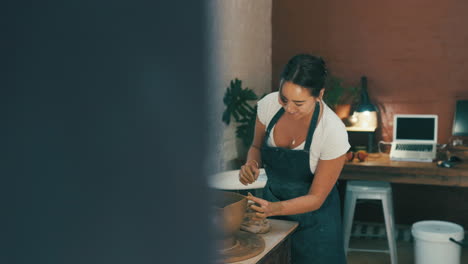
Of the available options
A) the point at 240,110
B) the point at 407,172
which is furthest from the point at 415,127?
the point at 240,110

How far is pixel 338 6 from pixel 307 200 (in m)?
3.20

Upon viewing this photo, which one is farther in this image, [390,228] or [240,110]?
[240,110]

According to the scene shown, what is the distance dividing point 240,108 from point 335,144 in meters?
2.11

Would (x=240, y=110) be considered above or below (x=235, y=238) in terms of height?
above

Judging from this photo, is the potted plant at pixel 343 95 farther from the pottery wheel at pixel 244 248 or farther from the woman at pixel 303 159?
the pottery wheel at pixel 244 248

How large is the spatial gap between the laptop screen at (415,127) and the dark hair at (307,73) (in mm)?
2553

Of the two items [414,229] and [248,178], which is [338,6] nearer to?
[414,229]

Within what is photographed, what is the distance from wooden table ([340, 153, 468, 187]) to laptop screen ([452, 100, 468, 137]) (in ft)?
1.41

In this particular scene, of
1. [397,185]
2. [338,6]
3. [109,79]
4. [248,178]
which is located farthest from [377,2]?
[109,79]

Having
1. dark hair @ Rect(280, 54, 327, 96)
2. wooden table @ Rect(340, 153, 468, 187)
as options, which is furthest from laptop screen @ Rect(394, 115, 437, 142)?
dark hair @ Rect(280, 54, 327, 96)

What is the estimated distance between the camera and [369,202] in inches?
186

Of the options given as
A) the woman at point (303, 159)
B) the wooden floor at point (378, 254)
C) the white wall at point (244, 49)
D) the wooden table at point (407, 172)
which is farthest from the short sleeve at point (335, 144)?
the wooden floor at point (378, 254)

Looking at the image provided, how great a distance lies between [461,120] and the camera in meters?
4.45

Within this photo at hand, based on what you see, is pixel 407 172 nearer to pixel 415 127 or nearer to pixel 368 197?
pixel 368 197
